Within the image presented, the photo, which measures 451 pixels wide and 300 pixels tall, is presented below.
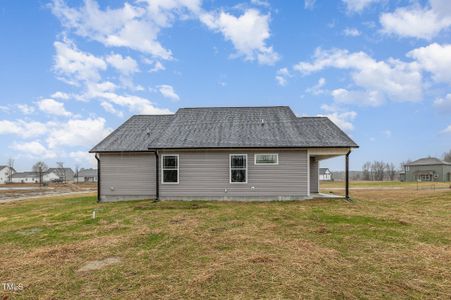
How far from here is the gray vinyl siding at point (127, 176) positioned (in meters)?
15.6

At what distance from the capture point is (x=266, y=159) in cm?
1457

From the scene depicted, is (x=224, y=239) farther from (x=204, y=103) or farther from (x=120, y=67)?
(x=120, y=67)

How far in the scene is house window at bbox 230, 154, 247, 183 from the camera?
48.0 ft

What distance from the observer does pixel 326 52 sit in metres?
19.1

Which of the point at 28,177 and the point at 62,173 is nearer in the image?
the point at 62,173

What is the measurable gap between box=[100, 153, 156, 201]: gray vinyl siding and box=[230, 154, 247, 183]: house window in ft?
14.7

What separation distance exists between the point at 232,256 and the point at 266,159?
9266 millimetres

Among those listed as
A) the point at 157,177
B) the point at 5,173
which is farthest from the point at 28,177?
the point at 157,177

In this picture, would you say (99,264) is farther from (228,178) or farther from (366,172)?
(366,172)

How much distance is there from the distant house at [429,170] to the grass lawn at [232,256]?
59.7 m

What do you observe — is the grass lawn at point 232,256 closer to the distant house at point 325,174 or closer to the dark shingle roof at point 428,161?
the dark shingle roof at point 428,161

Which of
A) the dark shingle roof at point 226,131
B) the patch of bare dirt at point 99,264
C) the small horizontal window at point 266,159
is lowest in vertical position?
the patch of bare dirt at point 99,264

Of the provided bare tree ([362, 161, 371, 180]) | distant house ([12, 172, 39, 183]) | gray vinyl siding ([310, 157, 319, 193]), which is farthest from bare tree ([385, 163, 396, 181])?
distant house ([12, 172, 39, 183])

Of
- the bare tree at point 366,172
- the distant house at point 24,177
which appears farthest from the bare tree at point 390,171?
the distant house at point 24,177
